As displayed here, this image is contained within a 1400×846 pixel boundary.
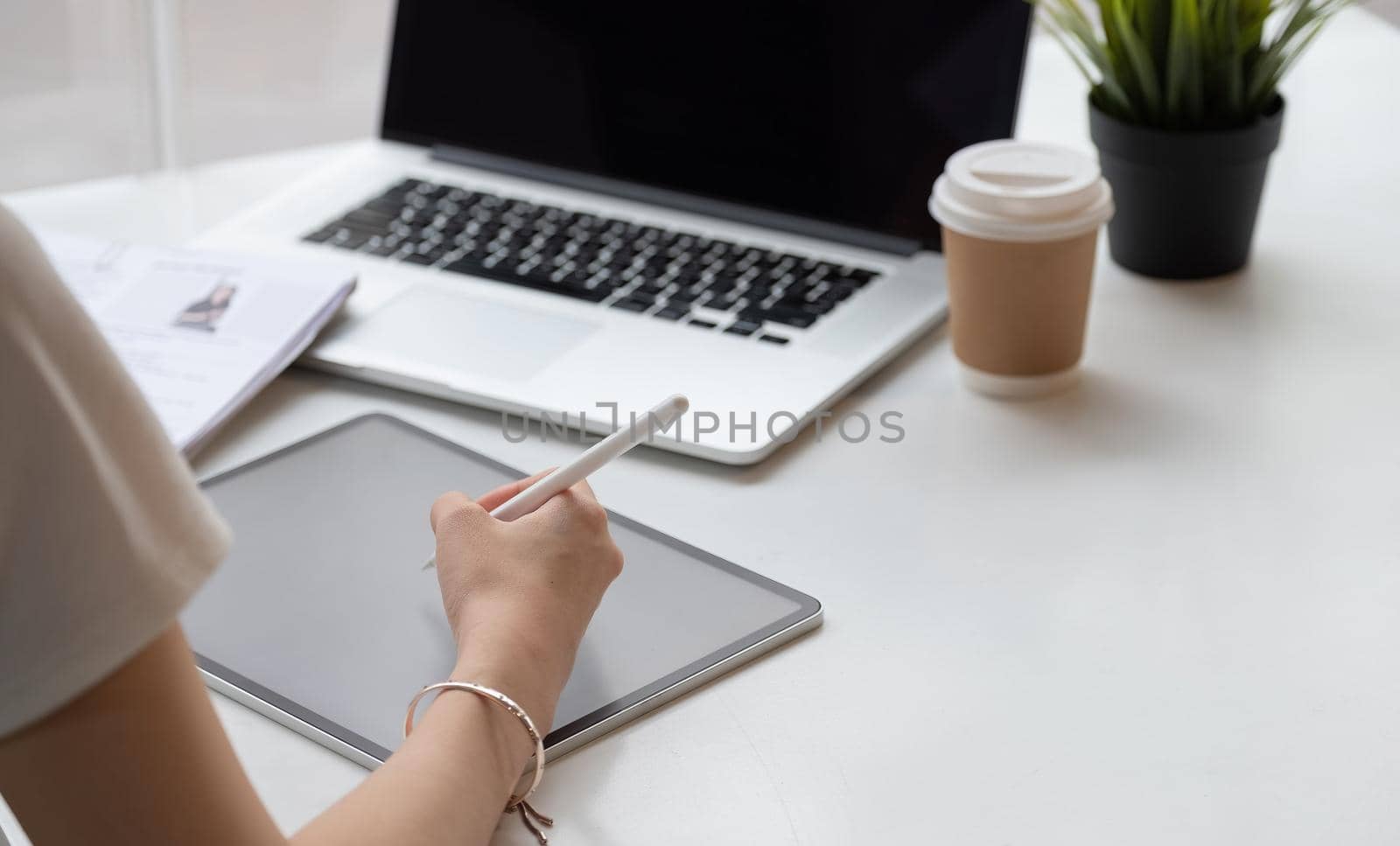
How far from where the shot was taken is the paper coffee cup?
0.83 m

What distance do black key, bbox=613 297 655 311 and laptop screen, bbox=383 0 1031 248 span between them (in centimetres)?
14

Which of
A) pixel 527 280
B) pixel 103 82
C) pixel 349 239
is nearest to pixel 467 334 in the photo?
pixel 527 280

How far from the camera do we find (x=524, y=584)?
0.62m

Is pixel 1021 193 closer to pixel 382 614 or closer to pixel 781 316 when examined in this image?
pixel 781 316

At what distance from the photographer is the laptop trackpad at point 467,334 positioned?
0.91m

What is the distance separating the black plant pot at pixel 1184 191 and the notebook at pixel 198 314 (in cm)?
50

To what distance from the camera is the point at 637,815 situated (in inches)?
22.7

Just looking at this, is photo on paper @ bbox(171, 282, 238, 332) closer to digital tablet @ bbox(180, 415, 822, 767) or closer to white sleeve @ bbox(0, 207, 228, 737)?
digital tablet @ bbox(180, 415, 822, 767)

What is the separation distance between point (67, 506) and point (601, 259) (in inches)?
24.9

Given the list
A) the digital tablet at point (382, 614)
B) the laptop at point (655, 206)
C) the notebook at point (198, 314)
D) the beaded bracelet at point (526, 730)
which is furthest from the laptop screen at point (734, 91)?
the beaded bracelet at point (526, 730)

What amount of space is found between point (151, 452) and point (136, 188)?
870 mm

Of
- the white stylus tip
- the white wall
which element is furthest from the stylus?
the white wall

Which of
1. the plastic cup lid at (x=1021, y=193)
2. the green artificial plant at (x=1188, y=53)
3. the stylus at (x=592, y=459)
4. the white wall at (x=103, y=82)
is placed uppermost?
the green artificial plant at (x=1188, y=53)

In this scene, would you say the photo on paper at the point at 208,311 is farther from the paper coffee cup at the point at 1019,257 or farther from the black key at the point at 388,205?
the paper coffee cup at the point at 1019,257
